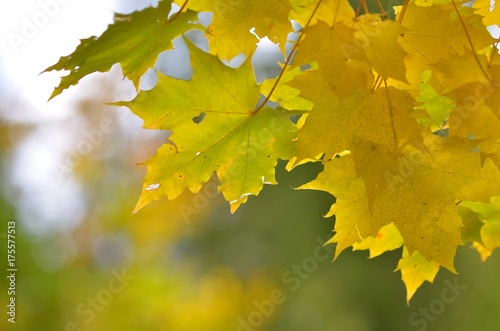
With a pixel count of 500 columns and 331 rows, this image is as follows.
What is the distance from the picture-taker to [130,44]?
2.61 feet

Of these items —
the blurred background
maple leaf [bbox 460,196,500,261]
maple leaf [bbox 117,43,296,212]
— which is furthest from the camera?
the blurred background

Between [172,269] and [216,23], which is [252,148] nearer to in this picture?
[216,23]

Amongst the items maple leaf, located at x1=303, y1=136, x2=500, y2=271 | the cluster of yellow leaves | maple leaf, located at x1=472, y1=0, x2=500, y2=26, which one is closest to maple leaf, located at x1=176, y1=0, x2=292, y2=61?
the cluster of yellow leaves

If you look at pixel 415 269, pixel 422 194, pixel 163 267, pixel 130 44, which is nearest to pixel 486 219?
pixel 415 269

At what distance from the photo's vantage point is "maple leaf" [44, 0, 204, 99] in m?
0.72

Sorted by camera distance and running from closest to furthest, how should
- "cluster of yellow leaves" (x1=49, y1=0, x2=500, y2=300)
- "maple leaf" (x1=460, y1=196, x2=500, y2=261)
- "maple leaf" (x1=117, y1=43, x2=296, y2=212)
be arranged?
1. "cluster of yellow leaves" (x1=49, y1=0, x2=500, y2=300)
2. "maple leaf" (x1=117, y1=43, x2=296, y2=212)
3. "maple leaf" (x1=460, y1=196, x2=500, y2=261)

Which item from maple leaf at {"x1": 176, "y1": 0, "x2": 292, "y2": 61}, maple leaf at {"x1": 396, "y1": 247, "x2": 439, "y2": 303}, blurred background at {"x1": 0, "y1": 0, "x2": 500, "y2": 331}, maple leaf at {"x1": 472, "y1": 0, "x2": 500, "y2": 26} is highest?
maple leaf at {"x1": 176, "y1": 0, "x2": 292, "y2": 61}

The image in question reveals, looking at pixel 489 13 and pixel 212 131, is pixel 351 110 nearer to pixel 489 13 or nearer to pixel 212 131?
pixel 212 131

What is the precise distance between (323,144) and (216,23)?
26 cm

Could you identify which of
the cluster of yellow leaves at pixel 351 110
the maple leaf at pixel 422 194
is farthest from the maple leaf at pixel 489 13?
the maple leaf at pixel 422 194

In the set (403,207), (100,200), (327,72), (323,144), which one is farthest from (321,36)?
(100,200)

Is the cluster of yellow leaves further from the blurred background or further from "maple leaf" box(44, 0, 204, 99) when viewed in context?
the blurred background

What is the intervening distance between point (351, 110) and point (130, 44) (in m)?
0.33

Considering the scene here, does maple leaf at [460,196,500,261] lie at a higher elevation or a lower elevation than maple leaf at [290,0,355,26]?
lower
